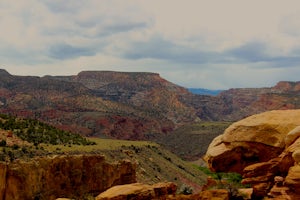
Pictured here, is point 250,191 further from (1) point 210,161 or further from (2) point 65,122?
(2) point 65,122

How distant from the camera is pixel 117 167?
2734 inches

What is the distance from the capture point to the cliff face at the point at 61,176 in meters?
54.2

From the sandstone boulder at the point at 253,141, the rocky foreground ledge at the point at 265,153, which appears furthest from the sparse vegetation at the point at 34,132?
→ the rocky foreground ledge at the point at 265,153

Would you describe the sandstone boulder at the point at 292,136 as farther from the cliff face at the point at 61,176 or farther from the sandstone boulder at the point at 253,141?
the cliff face at the point at 61,176

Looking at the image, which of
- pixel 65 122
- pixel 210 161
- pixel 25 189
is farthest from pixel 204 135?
pixel 210 161

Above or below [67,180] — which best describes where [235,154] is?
above

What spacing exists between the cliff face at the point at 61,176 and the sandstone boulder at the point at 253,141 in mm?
32153

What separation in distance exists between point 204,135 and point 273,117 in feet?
481

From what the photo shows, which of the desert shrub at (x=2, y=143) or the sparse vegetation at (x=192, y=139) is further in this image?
the sparse vegetation at (x=192, y=139)

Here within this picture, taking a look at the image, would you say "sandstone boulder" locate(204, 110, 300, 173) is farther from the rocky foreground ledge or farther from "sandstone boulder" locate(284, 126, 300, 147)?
"sandstone boulder" locate(284, 126, 300, 147)

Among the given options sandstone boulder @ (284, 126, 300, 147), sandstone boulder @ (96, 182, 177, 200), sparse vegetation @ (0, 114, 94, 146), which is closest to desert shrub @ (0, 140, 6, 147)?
sparse vegetation @ (0, 114, 94, 146)

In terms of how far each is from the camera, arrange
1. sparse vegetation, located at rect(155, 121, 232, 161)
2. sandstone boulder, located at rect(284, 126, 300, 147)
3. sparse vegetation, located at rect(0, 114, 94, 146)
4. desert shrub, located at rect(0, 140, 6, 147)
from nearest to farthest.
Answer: sandstone boulder, located at rect(284, 126, 300, 147) → desert shrub, located at rect(0, 140, 6, 147) → sparse vegetation, located at rect(0, 114, 94, 146) → sparse vegetation, located at rect(155, 121, 232, 161)

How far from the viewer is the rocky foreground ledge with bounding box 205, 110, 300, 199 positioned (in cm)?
2298

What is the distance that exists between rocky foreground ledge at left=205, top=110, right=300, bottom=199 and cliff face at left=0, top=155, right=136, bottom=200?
1268 inches
